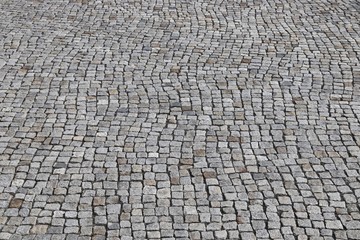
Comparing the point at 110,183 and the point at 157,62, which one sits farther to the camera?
the point at 157,62

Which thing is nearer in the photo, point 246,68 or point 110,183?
point 110,183

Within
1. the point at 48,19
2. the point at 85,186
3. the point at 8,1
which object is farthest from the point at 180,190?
the point at 8,1

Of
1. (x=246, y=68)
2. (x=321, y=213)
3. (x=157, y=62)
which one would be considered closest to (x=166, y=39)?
(x=157, y=62)

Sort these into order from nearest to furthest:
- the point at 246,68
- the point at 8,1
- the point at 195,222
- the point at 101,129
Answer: the point at 195,222, the point at 101,129, the point at 246,68, the point at 8,1

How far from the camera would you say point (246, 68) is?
9.72 meters

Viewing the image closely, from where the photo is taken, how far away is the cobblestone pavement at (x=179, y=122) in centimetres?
642

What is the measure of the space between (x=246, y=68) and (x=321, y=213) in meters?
3.74

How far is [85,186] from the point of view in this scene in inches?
270

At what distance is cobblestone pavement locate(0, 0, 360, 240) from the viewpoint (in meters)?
6.42

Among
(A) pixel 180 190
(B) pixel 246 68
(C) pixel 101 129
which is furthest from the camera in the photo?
(B) pixel 246 68

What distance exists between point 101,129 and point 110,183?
125 centimetres

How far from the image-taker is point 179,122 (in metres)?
8.15

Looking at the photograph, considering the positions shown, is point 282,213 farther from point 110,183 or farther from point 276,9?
point 276,9

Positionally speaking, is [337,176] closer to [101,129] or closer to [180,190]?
[180,190]
